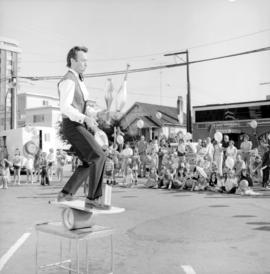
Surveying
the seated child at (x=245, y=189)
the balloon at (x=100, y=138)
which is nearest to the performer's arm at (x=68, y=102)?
the balloon at (x=100, y=138)

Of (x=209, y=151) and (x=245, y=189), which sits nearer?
(x=245, y=189)

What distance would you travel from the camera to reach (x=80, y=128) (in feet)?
11.9

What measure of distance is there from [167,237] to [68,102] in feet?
10.5

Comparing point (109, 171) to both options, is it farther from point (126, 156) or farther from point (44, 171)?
point (44, 171)

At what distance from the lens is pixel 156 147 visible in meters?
15.3

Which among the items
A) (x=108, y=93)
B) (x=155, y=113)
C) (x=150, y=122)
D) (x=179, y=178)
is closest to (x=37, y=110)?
(x=155, y=113)

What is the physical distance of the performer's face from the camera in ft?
12.4

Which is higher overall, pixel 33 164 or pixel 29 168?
pixel 33 164

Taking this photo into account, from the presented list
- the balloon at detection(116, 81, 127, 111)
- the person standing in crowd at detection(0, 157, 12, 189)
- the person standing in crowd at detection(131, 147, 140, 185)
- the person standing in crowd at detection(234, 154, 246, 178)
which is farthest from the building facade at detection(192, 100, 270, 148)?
the balloon at detection(116, 81, 127, 111)

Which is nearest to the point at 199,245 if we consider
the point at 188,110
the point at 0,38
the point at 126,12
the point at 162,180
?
the point at 126,12

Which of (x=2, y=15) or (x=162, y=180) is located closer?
(x=2, y=15)

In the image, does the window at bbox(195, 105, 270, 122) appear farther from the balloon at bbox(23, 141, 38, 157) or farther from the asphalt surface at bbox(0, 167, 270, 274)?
the asphalt surface at bbox(0, 167, 270, 274)

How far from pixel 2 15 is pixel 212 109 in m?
22.3

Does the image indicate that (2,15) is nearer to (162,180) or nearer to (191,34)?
(191,34)
